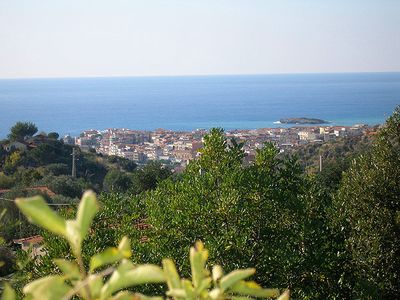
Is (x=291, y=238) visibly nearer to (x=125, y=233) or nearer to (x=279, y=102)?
(x=125, y=233)

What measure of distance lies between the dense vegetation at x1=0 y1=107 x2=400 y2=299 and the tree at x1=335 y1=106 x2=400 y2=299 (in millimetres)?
15

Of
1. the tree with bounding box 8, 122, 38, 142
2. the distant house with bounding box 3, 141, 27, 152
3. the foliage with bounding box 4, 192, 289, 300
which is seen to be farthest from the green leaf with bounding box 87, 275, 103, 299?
the tree with bounding box 8, 122, 38, 142

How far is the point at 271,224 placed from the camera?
26.8 feet

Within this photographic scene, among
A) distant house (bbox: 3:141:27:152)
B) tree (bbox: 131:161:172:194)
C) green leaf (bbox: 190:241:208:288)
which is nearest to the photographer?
green leaf (bbox: 190:241:208:288)

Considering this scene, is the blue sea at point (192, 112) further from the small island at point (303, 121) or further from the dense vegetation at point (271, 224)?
the dense vegetation at point (271, 224)

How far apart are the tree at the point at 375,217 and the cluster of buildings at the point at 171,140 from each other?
141 ft

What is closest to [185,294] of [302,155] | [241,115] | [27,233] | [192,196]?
[192,196]

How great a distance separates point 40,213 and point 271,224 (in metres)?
7.37

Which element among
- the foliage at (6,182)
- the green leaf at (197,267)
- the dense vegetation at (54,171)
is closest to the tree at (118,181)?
the dense vegetation at (54,171)

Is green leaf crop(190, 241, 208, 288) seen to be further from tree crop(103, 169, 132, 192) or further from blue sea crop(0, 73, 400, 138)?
blue sea crop(0, 73, 400, 138)

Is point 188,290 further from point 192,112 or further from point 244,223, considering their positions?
point 192,112

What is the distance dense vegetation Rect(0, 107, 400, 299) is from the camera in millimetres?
7145

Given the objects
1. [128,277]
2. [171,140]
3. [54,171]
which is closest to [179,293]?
[128,277]

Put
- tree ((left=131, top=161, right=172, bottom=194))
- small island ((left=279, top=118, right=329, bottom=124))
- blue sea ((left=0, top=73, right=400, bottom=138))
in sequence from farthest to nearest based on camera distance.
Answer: blue sea ((left=0, top=73, right=400, bottom=138)) < small island ((left=279, top=118, right=329, bottom=124)) < tree ((left=131, top=161, right=172, bottom=194))
